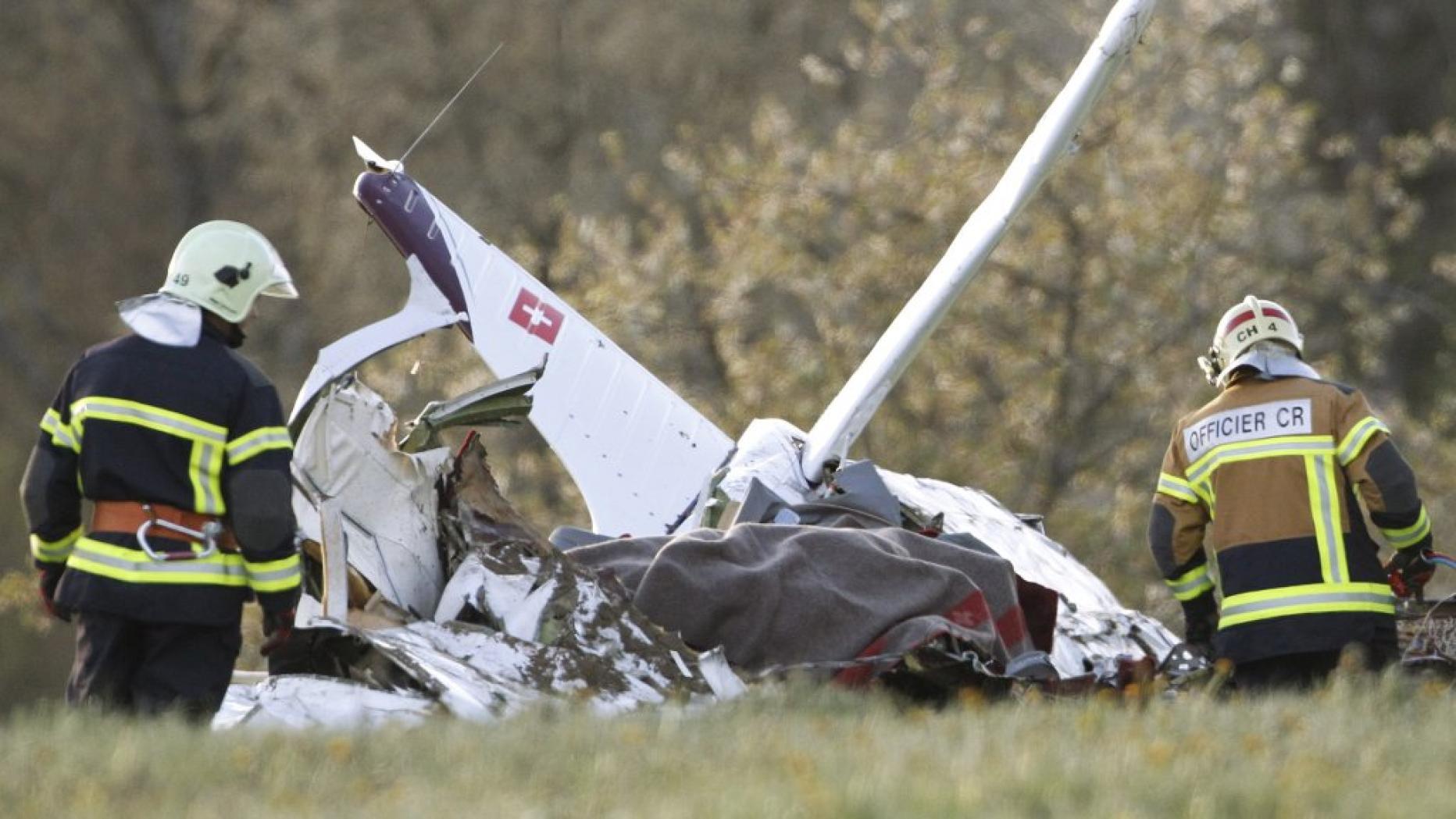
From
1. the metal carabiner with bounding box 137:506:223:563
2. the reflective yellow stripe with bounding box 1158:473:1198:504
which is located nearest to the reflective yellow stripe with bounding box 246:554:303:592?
the metal carabiner with bounding box 137:506:223:563

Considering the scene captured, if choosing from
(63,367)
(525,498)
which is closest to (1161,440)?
(525,498)

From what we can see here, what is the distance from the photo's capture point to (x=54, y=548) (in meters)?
6.16

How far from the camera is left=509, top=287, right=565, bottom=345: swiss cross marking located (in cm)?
986

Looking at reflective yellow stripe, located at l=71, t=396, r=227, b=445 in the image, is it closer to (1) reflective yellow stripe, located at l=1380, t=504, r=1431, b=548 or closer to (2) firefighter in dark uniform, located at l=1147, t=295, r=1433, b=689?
(2) firefighter in dark uniform, located at l=1147, t=295, r=1433, b=689

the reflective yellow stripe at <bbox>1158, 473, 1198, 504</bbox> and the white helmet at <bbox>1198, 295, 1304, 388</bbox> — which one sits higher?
the white helmet at <bbox>1198, 295, 1304, 388</bbox>

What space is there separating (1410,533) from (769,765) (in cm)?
333

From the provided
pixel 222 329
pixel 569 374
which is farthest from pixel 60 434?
pixel 569 374

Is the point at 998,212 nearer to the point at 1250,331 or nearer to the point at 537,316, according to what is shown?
the point at 537,316

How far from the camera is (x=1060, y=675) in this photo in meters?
8.00

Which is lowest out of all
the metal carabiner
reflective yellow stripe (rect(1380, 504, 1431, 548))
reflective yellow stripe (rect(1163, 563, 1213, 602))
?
the metal carabiner

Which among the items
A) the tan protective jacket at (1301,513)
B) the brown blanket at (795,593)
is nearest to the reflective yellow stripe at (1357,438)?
the tan protective jacket at (1301,513)

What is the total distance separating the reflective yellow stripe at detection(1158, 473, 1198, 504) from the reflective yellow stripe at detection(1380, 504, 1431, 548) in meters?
0.67

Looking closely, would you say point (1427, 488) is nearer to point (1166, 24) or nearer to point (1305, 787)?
point (1166, 24)

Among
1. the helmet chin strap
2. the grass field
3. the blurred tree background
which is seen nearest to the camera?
the grass field
